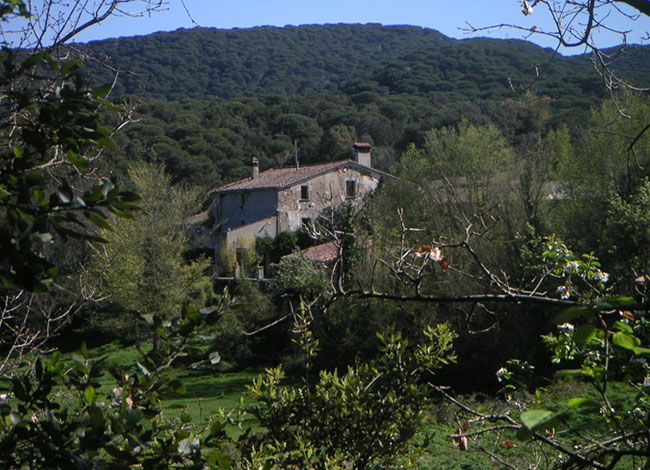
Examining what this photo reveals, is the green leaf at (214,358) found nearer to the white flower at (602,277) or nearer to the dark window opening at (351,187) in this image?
the white flower at (602,277)

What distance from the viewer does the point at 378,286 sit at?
1700 centimetres

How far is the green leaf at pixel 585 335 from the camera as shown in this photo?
126cm

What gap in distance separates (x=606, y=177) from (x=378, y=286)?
736 centimetres

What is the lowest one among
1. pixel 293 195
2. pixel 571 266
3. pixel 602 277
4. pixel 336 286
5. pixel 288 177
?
pixel 336 286

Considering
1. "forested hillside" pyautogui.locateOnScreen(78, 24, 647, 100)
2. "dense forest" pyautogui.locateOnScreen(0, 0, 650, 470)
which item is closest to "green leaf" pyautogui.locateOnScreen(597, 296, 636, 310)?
"dense forest" pyautogui.locateOnScreen(0, 0, 650, 470)

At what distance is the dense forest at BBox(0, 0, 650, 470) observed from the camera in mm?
1833

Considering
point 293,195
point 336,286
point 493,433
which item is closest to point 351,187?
point 293,195

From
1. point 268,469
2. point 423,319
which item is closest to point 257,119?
point 423,319

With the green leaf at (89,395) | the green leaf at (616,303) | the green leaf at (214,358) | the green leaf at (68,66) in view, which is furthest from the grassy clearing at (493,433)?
the green leaf at (616,303)

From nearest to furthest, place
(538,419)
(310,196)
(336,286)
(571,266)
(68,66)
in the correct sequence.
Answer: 1. (538,419)
2. (68,66)
3. (571,266)
4. (336,286)
5. (310,196)

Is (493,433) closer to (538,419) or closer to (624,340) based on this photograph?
(624,340)

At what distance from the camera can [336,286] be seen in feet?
41.0

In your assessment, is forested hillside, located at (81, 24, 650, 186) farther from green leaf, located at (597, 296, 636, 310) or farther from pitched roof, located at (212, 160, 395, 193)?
green leaf, located at (597, 296, 636, 310)

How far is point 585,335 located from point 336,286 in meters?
11.2
